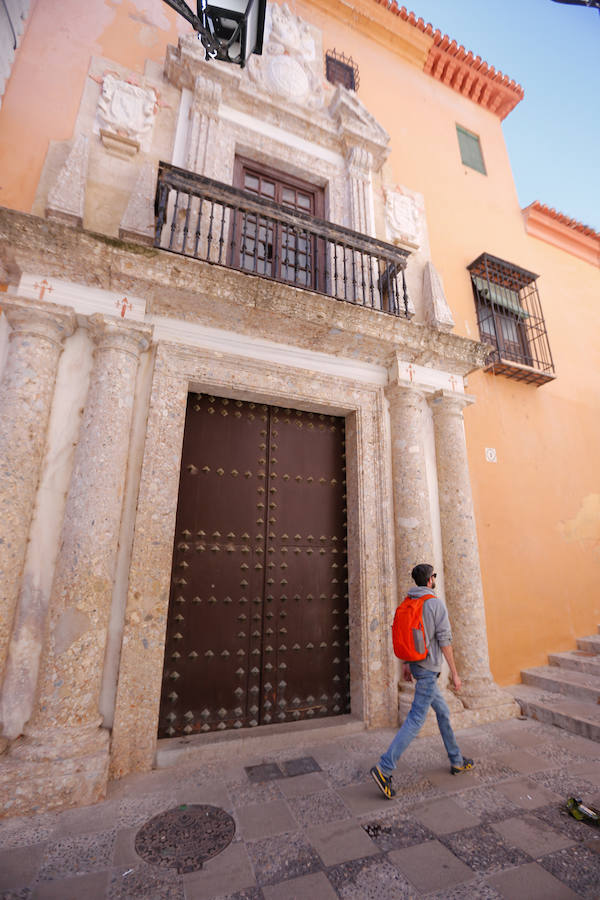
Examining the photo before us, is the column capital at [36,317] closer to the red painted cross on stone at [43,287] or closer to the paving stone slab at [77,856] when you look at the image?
the red painted cross on stone at [43,287]

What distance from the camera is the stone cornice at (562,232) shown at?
6887 mm

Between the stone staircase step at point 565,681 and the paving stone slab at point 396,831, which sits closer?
the paving stone slab at point 396,831

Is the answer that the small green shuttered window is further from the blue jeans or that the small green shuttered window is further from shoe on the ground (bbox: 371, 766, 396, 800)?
shoe on the ground (bbox: 371, 766, 396, 800)

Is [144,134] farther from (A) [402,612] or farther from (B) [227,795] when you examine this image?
(B) [227,795]

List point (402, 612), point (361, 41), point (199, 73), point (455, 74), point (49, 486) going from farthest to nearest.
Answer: point (455, 74), point (361, 41), point (199, 73), point (49, 486), point (402, 612)

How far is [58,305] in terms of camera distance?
2969mm

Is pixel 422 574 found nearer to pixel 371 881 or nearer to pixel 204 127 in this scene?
pixel 371 881

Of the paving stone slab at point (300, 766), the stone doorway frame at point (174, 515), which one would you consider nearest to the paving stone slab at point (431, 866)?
the paving stone slab at point (300, 766)

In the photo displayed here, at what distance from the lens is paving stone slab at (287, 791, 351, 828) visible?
2.09 meters

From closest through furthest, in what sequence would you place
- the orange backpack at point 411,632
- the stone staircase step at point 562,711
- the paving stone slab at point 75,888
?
the paving stone slab at point 75,888 < the orange backpack at point 411,632 < the stone staircase step at point 562,711

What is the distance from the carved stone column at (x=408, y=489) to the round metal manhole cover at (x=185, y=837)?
1.83 metres

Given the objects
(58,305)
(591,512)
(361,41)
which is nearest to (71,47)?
(58,305)

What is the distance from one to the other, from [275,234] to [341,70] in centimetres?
385

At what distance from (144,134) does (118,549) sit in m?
4.05
